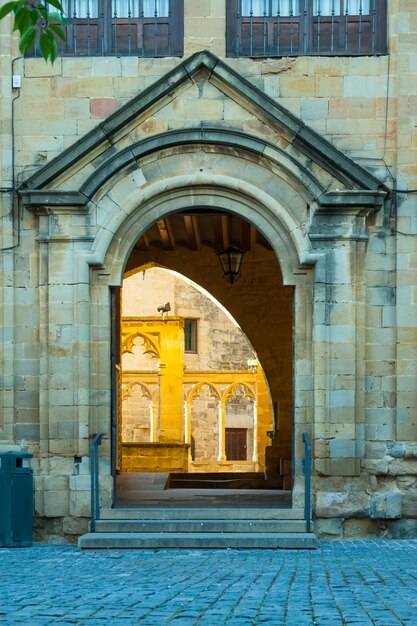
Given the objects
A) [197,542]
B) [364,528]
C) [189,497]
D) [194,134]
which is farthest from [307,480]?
[194,134]

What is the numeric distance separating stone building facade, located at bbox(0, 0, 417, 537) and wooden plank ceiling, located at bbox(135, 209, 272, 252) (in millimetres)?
3960

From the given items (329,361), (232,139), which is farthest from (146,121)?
(329,361)

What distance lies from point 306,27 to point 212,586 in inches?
270

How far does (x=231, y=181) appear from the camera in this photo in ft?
44.8

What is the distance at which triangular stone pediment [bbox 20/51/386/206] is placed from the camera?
13438 mm

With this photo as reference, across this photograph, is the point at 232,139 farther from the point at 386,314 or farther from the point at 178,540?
the point at 178,540

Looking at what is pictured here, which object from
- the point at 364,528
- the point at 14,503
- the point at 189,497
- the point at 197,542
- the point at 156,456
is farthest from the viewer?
the point at 156,456

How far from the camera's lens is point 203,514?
1323 cm

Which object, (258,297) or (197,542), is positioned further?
(258,297)

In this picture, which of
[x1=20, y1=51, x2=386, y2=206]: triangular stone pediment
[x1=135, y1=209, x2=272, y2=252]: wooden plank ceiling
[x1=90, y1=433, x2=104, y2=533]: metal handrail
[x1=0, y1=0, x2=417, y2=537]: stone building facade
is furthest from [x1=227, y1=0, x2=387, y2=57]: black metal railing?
[x1=90, y1=433, x2=104, y2=533]: metal handrail

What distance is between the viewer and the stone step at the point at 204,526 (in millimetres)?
12969

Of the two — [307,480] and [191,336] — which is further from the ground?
[191,336]

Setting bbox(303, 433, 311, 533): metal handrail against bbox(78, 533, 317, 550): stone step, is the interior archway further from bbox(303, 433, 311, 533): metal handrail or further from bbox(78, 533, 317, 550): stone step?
bbox(78, 533, 317, 550): stone step

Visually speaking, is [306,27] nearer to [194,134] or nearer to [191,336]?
[194,134]
